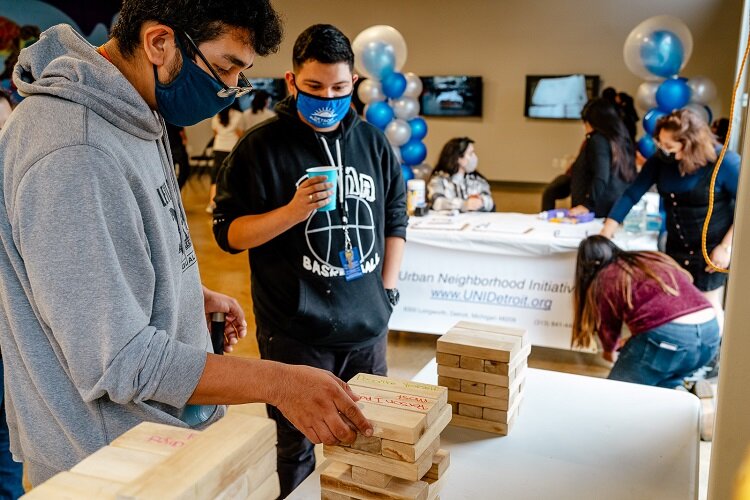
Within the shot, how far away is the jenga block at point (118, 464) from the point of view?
2.39 ft

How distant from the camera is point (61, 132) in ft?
3.25

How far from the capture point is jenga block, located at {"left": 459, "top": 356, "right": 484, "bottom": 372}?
1.59 m

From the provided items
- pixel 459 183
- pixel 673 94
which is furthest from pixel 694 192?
pixel 459 183

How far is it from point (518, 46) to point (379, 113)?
5530 mm

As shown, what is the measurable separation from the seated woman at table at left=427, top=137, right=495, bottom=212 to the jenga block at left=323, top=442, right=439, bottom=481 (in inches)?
155

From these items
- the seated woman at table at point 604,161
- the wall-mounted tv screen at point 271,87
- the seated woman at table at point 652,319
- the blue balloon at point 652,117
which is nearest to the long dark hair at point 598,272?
the seated woman at table at point 652,319

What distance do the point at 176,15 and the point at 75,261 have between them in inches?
16.8

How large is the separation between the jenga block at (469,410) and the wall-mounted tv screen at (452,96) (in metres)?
9.16

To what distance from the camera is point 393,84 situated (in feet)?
17.0

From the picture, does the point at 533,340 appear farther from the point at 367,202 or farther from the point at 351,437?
the point at 351,437

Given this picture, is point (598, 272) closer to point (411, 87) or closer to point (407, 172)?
point (407, 172)

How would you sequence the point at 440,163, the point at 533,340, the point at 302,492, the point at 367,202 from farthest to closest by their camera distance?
the point at 440,163
the point at 533,340
the point at 367,202
the point at 302,492

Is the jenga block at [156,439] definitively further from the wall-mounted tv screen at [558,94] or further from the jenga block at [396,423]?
the wall-mounted tv screen at [558,94]

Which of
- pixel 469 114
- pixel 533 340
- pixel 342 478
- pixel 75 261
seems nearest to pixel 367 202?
pixel 342 478
